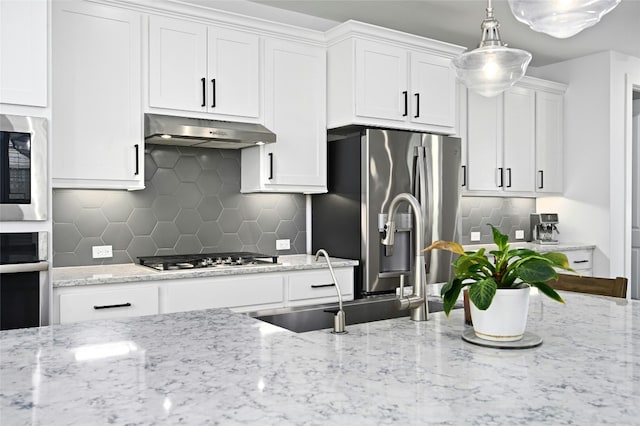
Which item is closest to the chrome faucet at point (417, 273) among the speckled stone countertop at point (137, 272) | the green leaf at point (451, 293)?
the green leaf at point (451, 293)

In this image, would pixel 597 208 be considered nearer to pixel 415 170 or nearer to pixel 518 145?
pixel 518 145

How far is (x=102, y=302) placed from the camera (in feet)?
9.30

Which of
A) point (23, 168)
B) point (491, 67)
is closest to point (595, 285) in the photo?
point (491, 67)

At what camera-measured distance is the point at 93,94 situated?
312cm

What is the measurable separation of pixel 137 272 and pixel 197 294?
349mm

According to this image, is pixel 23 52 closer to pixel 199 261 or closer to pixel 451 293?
pixel 199 261

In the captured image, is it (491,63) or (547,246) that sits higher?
(491,63)

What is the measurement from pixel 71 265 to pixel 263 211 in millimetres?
1368

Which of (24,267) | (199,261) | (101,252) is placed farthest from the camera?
(101,252)

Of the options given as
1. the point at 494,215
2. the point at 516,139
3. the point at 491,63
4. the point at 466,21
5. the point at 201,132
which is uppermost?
the point at 466,21

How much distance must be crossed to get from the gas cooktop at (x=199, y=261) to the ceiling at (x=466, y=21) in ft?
6.10

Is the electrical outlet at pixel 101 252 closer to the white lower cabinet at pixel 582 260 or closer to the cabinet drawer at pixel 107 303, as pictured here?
the cabinet drawer at pixel 107 303

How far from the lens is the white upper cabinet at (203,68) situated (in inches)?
131

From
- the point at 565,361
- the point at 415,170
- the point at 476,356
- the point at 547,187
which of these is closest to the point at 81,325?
the point at 476,356
